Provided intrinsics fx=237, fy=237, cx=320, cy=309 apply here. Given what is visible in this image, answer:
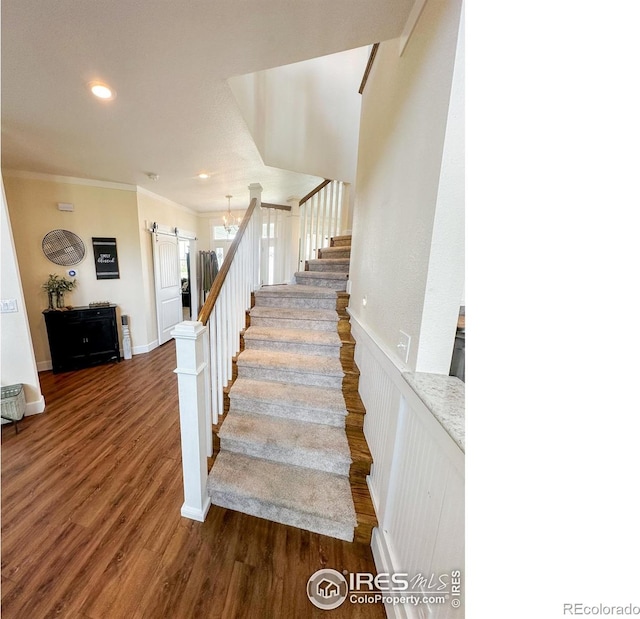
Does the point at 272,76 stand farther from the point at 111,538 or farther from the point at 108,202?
the point at 111,538

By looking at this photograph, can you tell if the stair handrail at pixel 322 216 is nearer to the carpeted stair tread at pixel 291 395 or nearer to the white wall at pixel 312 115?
the white wall at pixel 312 115

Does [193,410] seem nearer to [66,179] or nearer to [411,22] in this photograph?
[411,22]

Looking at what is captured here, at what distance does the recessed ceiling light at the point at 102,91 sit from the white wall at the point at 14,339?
1436 millimetres

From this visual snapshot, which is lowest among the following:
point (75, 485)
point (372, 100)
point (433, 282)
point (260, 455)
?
point (75, 485)

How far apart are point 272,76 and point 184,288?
15.8ft

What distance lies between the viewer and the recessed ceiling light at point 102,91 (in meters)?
1.53

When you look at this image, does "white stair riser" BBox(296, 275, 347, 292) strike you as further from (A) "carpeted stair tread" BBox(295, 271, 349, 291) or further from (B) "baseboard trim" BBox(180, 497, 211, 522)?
(B) "baseboard trim" BBox(180, 497, 211, 522)

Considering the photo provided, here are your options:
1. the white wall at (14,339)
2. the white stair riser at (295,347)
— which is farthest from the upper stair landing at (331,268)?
the white wall at (14,339)

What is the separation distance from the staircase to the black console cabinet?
2567 millimetres

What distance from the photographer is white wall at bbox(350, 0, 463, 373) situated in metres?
0.81

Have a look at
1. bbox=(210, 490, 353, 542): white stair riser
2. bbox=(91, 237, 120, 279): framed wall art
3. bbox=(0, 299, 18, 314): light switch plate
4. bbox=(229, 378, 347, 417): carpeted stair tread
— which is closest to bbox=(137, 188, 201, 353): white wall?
bbox=(91, 237, 120, 279): framed wall art

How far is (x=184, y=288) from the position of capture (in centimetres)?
589

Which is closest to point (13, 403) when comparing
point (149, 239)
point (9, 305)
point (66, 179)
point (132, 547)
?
point (9, 305)
